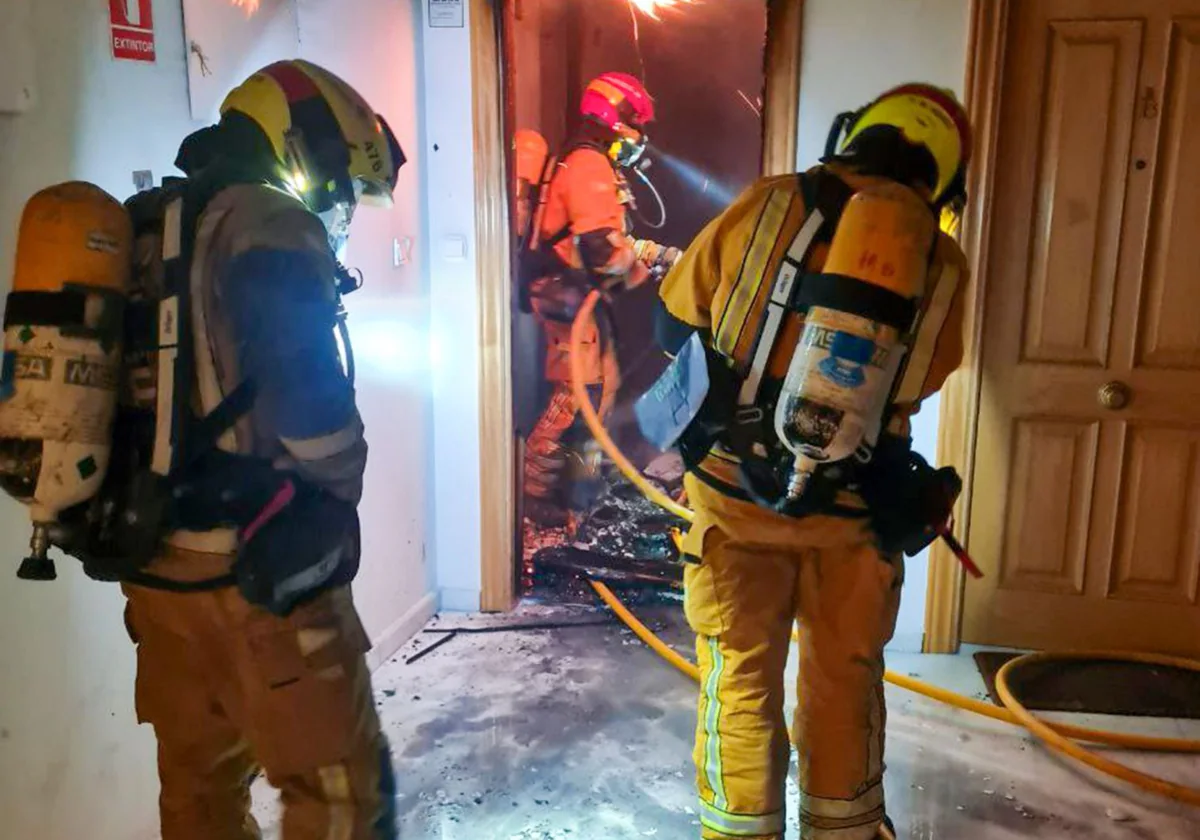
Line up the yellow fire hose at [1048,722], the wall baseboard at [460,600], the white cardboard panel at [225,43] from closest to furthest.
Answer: the white cardboard panel at [225,43], the yellow fire hose at [1048,722], the wall baseboard at [460,600]

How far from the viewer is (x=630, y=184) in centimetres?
470

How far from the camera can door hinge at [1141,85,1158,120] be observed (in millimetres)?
2973

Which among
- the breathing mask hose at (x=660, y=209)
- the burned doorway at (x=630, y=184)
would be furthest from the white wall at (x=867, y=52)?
the breathing mask hose at (x=660, y=209)

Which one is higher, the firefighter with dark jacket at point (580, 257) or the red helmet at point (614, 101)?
the red helmet at point (614, 101)

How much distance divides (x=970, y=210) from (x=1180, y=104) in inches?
26.8

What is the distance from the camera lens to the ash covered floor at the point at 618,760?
7.61 feet

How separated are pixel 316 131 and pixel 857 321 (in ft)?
3.15

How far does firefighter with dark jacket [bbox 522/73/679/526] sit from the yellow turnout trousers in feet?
7.10

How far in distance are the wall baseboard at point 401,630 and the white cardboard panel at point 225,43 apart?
165 centimetres

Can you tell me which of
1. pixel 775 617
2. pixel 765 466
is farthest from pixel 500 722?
pixel 765 466

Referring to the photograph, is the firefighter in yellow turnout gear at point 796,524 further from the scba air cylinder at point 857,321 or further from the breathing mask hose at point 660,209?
the breathing mask hose at point 660,209

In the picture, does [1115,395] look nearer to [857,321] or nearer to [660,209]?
[857,321]

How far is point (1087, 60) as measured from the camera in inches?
118

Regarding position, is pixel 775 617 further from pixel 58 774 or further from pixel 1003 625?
pixel 1003 625
